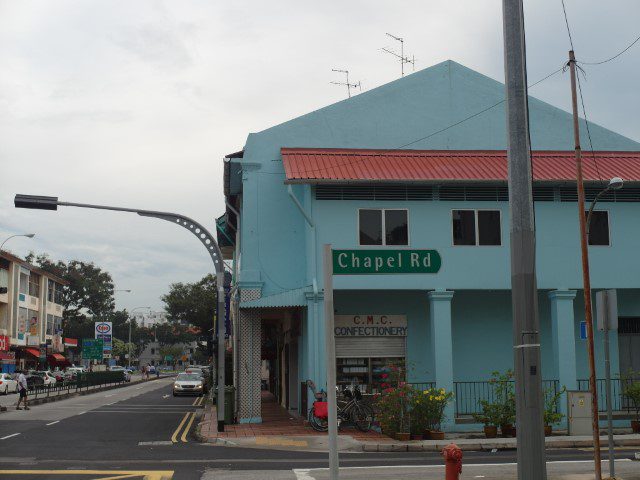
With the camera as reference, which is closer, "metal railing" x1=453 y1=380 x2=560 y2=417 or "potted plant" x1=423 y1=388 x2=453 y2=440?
"potted plant" x1=423 y1=388 x2=453 y2=440

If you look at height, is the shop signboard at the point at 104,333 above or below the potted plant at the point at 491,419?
above

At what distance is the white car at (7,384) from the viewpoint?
5111cm

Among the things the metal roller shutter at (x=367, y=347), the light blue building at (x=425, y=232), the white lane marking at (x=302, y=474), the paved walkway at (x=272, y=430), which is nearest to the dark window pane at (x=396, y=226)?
the light blue building at (x=425, y=232)

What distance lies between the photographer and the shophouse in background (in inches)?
2628

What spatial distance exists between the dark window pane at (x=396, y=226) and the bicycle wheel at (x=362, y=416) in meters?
4.81

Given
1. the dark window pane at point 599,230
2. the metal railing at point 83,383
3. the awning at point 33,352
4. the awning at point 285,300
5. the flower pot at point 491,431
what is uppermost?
the dark window pane at point 599,230

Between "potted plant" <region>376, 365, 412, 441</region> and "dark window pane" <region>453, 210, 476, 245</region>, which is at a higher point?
"dark window pane" <region>453, 210, 476, 245</region>

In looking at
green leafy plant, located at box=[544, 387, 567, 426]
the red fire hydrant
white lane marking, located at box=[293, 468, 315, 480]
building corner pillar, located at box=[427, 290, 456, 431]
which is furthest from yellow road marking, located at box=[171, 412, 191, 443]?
the red fire hydrant

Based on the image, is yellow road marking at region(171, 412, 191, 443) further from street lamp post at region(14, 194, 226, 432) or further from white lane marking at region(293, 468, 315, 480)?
white lane marking at region(293, 468, 315, 480)

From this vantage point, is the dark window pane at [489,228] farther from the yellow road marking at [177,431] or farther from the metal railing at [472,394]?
the yellow road marking at [177,431]

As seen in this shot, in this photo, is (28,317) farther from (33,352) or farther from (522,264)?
(522,264)

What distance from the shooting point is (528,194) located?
7141mm

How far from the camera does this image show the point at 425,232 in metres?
23.0

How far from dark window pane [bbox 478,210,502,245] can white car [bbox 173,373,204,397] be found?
88.6ft
